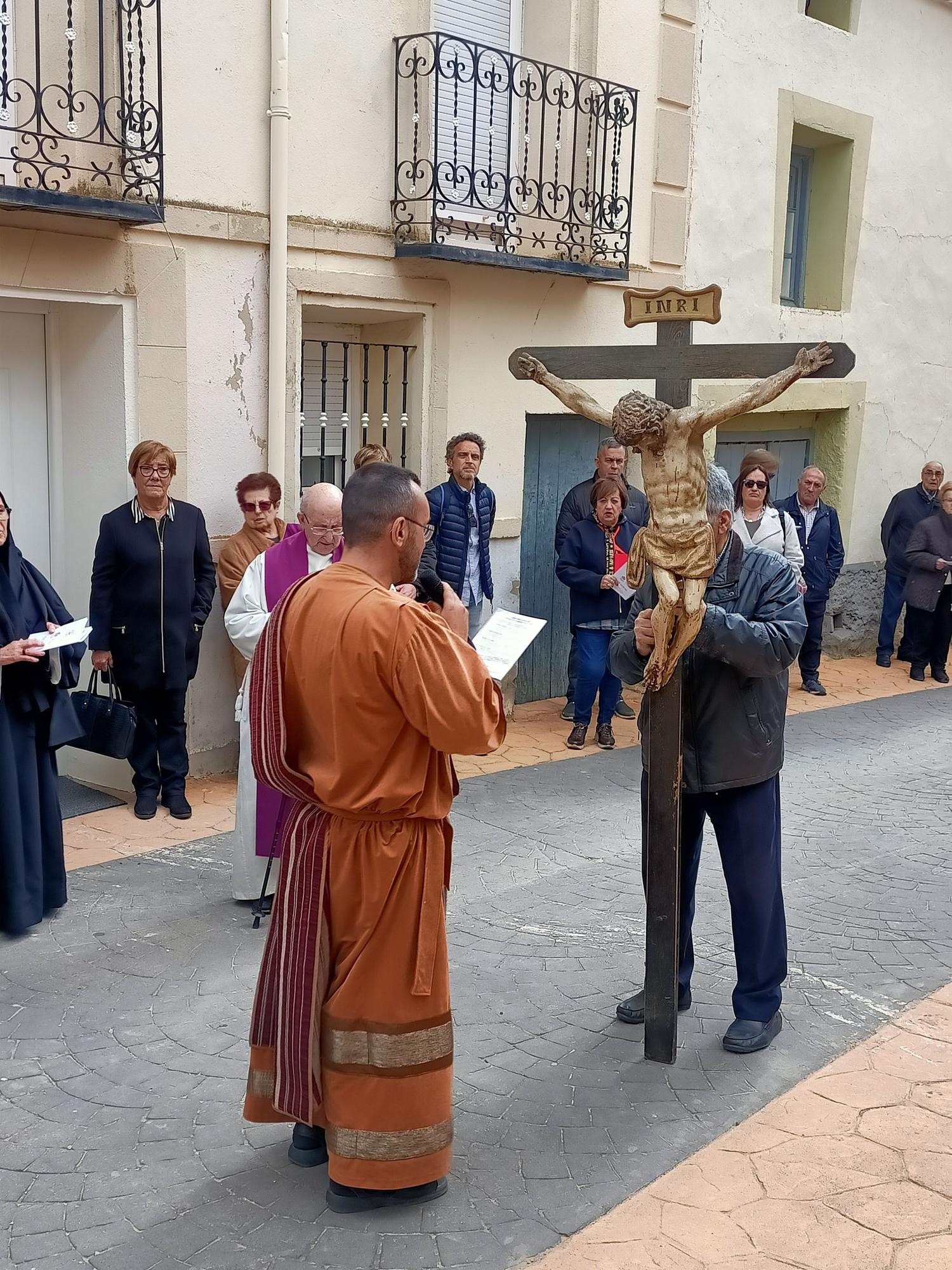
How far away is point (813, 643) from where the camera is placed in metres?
11.2

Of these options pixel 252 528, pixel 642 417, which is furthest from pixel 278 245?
pixel 642 417

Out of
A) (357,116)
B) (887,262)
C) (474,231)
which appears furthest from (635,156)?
(887,262)

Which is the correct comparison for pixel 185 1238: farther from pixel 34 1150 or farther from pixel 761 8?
pixel 761 8

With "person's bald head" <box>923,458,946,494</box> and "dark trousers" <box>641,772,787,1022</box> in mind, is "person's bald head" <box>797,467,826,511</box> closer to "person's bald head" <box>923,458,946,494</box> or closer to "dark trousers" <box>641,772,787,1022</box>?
"person's bald head" <box>923,458,946,494</box>

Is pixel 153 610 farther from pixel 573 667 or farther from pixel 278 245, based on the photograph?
pixel 573 667

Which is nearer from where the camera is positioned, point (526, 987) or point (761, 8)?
point (526, 987)

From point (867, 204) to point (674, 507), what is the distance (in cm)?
978

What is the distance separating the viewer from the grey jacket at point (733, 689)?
15.0ft

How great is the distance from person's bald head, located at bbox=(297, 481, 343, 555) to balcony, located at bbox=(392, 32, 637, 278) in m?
3.08

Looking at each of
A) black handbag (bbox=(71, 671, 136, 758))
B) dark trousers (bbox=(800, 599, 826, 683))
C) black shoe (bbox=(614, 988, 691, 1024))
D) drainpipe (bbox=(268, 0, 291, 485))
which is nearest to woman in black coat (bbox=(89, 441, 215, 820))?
black handbag (bbox=(71, 671, 136, 758))

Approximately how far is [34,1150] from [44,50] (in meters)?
5.46

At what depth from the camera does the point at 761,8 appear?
435 inches

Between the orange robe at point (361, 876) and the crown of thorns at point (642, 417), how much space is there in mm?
1000

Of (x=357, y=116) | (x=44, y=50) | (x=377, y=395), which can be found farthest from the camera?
(x=377, y=395)
